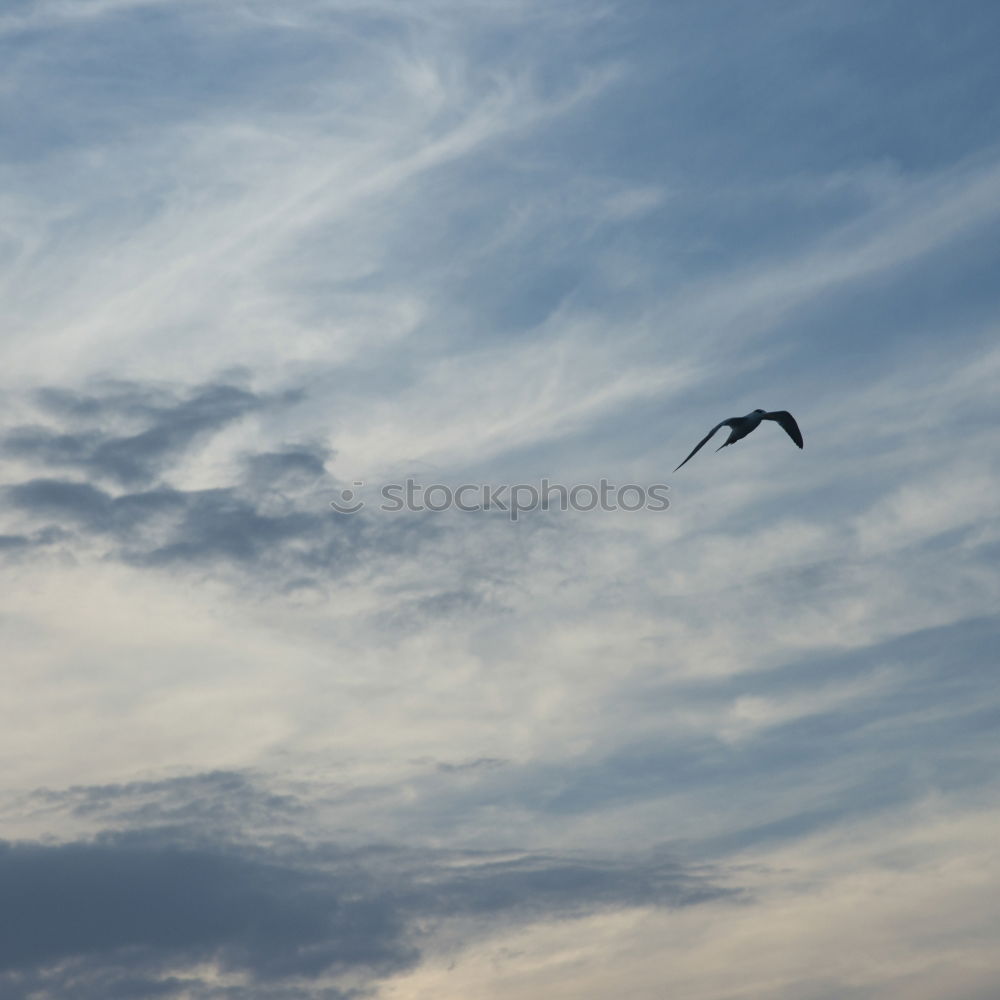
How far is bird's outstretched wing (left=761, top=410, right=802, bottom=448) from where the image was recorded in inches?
4269

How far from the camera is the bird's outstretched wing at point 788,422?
108 m

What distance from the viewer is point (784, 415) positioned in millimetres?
109188

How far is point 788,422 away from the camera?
11056cm
